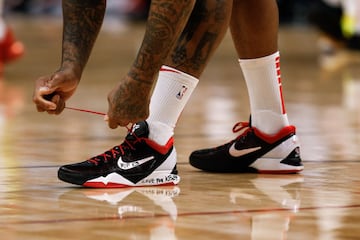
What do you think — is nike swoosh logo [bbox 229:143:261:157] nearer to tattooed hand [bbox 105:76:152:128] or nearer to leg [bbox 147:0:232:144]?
leg [bbox 147:0:232:144]

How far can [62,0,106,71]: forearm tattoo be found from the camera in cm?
202

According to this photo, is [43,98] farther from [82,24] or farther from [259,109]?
[259,109]

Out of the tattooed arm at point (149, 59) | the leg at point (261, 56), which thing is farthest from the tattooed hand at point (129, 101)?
the leg at point (261, 56)

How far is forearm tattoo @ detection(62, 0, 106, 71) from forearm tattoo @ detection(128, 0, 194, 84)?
0.16m

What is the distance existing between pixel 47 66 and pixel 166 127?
370 cm

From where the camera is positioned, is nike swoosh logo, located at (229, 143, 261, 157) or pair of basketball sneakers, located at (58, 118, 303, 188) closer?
pair of basketball sneakers, located at (58, 118, 303, 188)

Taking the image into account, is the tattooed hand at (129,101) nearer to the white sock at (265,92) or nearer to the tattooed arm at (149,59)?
the tattooed arm at (149,59)

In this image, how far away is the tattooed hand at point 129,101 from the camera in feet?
6.18

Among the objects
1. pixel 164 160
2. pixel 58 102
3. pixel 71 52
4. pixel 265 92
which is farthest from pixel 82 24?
pixel 265 92

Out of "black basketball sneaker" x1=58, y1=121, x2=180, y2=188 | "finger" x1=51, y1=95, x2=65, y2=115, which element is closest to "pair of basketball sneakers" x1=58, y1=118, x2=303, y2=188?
"black basketball sneaker" x1=58, y1=121, x2=180, y2=188

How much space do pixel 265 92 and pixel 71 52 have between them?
403mm

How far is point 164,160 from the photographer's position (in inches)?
80.4

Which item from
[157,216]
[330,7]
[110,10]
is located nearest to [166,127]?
[157,216]

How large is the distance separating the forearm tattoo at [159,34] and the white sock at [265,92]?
328 millimetres
